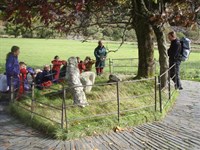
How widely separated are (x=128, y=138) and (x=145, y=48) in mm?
6483

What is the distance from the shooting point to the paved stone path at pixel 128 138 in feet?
25.2

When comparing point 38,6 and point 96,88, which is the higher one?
point 38,6

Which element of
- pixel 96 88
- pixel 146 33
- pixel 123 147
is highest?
pixel 146 33

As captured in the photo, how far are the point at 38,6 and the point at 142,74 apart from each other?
6.67 m

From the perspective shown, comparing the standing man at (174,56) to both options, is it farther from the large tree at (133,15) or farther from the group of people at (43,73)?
the large tree at (133,15)

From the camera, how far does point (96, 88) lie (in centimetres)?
1239

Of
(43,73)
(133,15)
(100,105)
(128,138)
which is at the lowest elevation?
(128,138)

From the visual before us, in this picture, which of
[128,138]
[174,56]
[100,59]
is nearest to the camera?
[128,138]

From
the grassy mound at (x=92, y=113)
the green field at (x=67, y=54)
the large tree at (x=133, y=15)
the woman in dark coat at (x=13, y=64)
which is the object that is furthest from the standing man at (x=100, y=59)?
the green field at (x=67, y=54)

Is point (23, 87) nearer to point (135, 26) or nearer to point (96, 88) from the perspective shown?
point (96, 88)

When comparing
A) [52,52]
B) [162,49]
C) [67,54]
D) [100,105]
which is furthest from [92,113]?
[52,52]

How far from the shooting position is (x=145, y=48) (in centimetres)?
1414

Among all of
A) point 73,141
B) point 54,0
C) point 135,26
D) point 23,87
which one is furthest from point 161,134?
point 135,26

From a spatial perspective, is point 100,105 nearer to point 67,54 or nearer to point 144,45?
point 144,45
